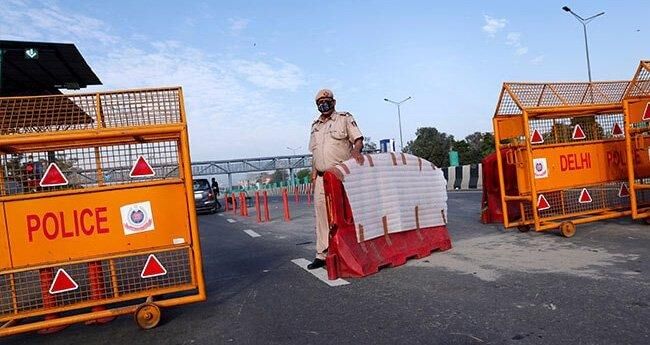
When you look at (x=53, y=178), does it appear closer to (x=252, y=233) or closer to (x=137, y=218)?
(x=137, y=218)

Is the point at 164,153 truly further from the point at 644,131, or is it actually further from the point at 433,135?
the point at 433,135

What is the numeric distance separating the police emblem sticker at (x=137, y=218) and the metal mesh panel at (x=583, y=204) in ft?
17.3

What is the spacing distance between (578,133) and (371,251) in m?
3.89

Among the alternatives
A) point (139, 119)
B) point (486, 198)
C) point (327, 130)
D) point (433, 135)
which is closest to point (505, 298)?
point (327, 130)

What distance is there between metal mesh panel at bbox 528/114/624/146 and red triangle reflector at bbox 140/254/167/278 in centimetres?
514

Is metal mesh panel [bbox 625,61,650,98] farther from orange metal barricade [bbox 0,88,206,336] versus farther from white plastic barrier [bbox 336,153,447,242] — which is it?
orange metal barricade [bbox 0,88,206,336]

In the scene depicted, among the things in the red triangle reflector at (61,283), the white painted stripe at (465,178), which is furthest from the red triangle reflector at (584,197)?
the white painted stripe at (465,178)

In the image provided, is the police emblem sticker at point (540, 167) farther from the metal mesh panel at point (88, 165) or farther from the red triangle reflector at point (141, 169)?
the red triangle reflector at point (141, 169)

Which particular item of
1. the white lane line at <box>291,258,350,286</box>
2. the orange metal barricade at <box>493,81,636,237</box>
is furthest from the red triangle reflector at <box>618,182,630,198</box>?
the white lane line at <box>291,258,350,286</box>

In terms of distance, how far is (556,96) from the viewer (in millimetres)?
6668

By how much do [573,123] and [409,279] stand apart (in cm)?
396

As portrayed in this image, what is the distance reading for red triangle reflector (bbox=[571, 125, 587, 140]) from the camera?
6.93 m

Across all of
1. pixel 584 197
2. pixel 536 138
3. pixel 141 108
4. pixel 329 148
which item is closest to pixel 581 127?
pixel 536 138

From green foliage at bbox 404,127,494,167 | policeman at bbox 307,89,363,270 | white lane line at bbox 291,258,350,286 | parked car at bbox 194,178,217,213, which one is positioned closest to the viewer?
white lane line at bbox 291,258,350,286
